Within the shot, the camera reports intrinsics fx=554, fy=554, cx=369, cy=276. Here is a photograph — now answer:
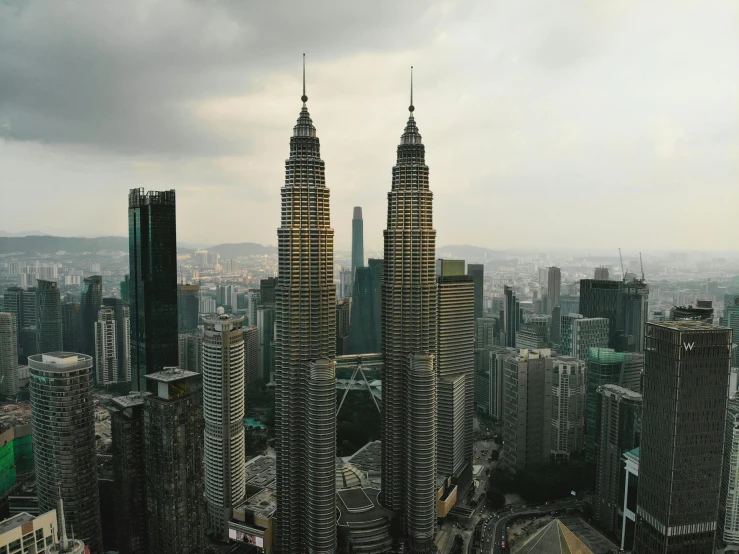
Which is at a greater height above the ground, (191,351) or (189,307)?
(189,307)

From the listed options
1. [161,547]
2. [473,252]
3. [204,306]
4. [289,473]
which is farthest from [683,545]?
[204,306]

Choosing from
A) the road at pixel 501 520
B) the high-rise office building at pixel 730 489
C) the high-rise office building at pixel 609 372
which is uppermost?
the high-rise office building at pixel 609 372

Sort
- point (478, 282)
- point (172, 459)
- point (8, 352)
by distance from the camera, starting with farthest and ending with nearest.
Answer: point (478, 282)
point (8, 352)
point (172, 459)

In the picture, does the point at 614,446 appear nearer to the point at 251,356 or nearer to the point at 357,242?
the point at 357,242

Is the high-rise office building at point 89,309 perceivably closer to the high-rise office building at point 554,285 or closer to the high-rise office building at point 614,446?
the high-rise office building at point 614,446

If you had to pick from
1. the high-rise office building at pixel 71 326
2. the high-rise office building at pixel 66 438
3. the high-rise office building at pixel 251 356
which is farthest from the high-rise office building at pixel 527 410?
the high-rise office building at pixel 71 326

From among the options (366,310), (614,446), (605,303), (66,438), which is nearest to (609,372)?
(614,446)

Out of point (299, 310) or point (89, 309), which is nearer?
point (299, 310)

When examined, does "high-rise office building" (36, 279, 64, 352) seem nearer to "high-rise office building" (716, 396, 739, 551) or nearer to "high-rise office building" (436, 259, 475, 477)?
"high-rise office building" (436, 259, 475, 477)

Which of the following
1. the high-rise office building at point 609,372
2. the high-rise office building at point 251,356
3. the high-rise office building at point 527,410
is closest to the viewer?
the high-rise office building at point 527,410
